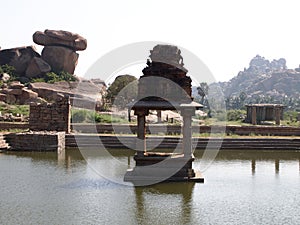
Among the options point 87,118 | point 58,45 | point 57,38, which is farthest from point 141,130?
point 58,45

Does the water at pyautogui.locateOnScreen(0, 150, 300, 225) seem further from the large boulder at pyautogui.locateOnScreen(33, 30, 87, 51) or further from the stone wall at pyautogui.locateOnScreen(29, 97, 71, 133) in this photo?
the large boulder at pyautogui.locateOnScreen(33, 30, 87, 51)

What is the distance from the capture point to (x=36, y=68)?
50.4 m

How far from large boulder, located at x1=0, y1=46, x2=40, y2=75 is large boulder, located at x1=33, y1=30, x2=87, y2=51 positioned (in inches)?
55.5

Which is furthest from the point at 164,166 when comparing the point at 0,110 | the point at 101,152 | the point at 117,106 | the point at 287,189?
the point at 117,106

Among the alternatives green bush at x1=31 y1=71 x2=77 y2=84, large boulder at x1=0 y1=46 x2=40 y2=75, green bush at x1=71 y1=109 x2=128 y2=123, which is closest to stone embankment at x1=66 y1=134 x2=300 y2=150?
green bush at x1=71 y1=109 x2=128 y2=123

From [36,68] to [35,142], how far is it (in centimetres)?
3028

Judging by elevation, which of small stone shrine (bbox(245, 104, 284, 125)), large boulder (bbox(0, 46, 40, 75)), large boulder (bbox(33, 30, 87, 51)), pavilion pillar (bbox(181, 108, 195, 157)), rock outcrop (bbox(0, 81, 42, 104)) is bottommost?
pavilion pillar (bbox(181, 108, 195, 157))

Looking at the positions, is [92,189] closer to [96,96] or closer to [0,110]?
[0,110]

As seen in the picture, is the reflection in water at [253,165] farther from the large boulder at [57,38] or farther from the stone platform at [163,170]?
the large boulder at [57,38]

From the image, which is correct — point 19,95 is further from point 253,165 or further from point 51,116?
point 253,165

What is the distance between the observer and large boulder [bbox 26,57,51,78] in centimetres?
5031

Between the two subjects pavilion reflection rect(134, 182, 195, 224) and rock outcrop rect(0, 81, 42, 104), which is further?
rock outcrop rect(0, 81, 42, 104)

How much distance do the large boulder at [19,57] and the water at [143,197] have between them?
3664cm

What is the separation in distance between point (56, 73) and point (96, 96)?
976 cm
